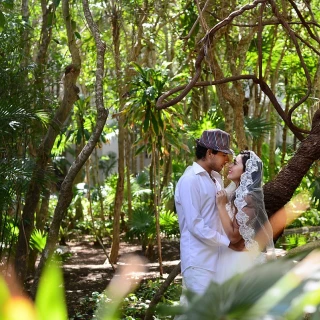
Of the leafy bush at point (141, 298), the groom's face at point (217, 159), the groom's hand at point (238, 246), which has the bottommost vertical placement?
the leafy bush at point (141, 298)

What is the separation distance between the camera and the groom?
4.38 meters

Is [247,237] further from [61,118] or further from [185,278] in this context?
[61,118]

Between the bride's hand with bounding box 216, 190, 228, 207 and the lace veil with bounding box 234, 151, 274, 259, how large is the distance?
0.23 ft

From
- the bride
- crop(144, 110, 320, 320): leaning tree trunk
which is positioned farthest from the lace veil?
crop(144, 110, 320, 320): leaning tree trunk

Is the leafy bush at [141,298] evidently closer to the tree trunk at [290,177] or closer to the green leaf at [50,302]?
the tree trunk at [290,177]

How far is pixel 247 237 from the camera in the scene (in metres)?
4.38

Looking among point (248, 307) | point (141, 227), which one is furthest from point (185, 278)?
point (141, 227)

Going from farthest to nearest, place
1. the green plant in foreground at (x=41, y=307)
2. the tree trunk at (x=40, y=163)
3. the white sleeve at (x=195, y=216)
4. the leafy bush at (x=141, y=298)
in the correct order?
the tree trunk at (x=40, y=163) → the leafy bush at (x=141, y=298) → the white sleeve at (x=195, y=216) → the green plant in foreground at (x=41, y=307)

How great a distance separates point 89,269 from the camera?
1286cm

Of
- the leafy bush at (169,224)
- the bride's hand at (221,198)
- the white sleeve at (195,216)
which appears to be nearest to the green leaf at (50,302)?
the white sleeve at (195,216)

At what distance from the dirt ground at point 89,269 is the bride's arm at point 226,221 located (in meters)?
4.61

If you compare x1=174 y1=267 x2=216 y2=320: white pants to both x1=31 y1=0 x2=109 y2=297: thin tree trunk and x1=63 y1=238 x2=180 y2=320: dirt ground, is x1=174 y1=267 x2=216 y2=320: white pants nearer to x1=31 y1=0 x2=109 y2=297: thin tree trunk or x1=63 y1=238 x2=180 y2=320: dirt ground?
x1=31 y1=0 x2=109 y2=297: thin tree trunk

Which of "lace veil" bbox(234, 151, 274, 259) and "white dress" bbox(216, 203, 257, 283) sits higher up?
"lace veil" bbox(234, 151, 274, 259)

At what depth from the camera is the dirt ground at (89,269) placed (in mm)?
9555
